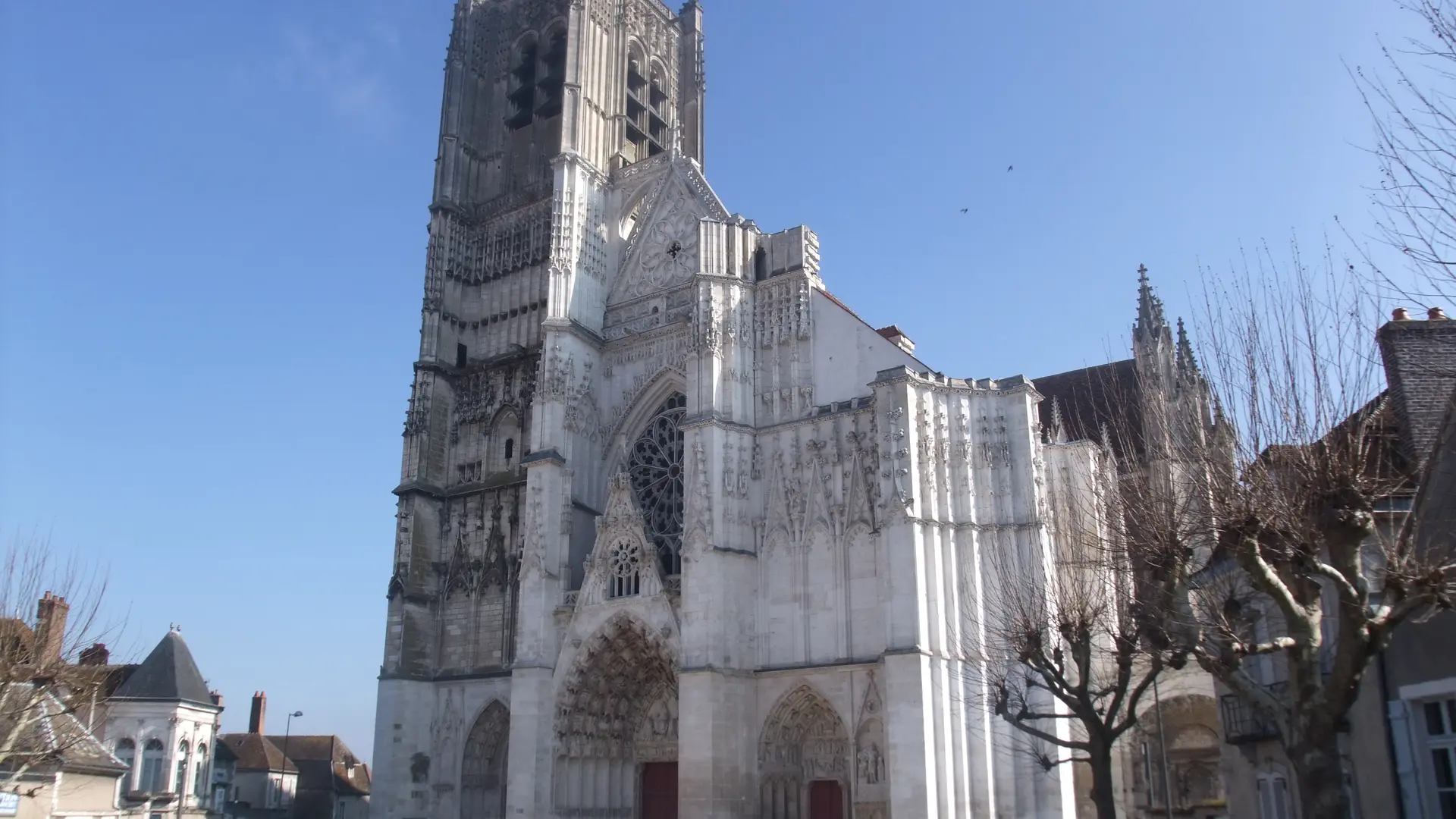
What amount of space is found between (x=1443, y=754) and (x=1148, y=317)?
16.9m

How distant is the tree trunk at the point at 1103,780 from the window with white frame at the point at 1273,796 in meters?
2.78

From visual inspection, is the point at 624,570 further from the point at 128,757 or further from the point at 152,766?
the point at 128,757

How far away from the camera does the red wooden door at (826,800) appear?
20.3 meters

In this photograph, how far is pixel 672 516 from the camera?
24219 millimetres

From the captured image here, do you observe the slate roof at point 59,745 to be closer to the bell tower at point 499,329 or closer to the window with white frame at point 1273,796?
the bell tower at point 499,329

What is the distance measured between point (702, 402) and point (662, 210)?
6470 millimetres

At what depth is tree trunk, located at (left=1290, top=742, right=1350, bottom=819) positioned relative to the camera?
8641 millimetres

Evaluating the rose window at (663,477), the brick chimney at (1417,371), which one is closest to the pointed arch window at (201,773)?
the rose window at (663,477)

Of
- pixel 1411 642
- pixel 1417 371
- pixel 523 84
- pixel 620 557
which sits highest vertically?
pixel 523 84

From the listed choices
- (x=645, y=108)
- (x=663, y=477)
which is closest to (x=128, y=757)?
(x=663, y=477)

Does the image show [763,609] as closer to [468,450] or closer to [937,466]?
[937,466]

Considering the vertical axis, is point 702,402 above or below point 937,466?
above

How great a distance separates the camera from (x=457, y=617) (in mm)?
26547

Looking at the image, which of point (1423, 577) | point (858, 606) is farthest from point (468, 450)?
point (1423, 577)
